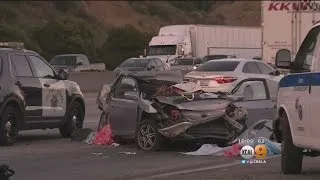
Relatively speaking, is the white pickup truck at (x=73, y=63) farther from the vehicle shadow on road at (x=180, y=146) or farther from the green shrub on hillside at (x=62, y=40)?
the vehicle shadow on road at (x=180, y=146)

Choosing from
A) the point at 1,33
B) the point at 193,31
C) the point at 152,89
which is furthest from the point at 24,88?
the point at 1,33

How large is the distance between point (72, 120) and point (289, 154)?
320 inches

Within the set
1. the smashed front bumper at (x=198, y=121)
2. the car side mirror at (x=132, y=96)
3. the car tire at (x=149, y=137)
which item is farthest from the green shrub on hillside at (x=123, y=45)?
the smashed front bumper at (x=198, y=121)

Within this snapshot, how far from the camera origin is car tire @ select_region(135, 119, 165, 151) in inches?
593

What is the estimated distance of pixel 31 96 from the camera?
659 inches

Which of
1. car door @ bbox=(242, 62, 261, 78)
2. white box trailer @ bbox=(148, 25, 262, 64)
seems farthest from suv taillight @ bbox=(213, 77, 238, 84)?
white box trailer @ bbox=(148, 25, 262, 64)

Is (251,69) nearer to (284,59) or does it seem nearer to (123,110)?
(123,110)

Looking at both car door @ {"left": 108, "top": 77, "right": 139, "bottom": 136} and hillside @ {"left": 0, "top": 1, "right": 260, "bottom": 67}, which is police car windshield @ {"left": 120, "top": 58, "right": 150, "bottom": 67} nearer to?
car door @ {"left": 108, "top": 77, "right": 139, "bottom": 136}

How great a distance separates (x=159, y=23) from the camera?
9581cm

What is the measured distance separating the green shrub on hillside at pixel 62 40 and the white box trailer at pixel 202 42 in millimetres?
13748

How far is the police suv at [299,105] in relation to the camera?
10.6 metres

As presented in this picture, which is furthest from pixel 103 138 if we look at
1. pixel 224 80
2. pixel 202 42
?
pixel 202 42

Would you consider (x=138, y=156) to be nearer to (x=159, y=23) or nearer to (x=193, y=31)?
(x=193, y=31)

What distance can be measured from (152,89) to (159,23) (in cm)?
7984
